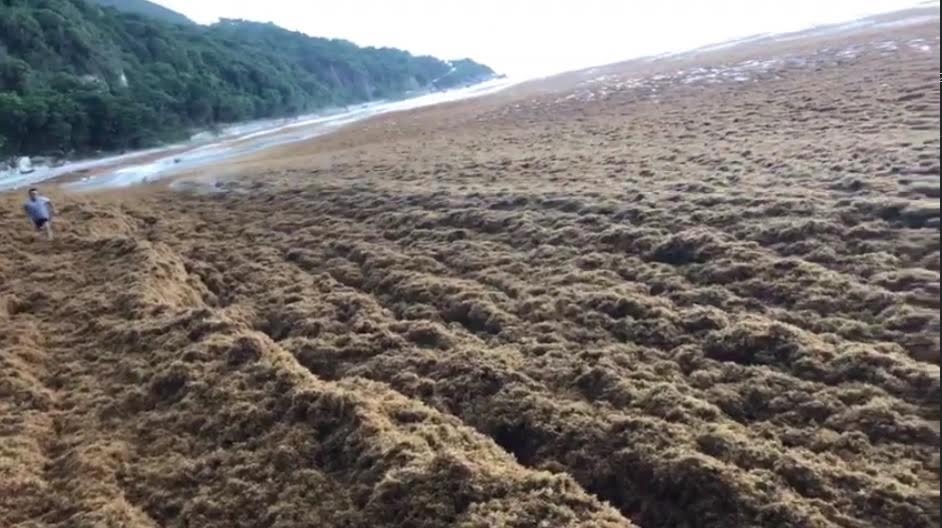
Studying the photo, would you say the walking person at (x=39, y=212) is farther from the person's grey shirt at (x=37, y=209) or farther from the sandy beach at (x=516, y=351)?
the sandy beach at (x=516, y=351)

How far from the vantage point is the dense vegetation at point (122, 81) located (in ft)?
188

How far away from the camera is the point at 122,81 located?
79188 millimetres

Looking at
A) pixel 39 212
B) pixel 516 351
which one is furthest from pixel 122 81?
pixel 516 351

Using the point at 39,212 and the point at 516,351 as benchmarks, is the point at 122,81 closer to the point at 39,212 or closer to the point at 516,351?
the point at 39,212

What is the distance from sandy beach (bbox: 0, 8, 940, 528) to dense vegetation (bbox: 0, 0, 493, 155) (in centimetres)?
4472

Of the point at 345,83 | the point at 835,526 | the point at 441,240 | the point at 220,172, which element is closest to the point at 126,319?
the point at 441,240

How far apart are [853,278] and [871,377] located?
2.42 metres

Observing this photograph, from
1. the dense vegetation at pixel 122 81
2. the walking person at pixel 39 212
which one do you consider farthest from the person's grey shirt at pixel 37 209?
the dense vegetation at pixel 122 81

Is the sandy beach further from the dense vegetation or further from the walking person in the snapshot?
the dense vegetation

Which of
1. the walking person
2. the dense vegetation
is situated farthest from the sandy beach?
the dense vegetation

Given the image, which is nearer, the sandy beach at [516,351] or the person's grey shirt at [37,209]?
the sandy beach at [516,351]

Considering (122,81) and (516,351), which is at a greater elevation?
(122,81)

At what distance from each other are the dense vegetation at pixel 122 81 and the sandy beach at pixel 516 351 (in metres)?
44.7

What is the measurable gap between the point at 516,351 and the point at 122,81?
268ft
